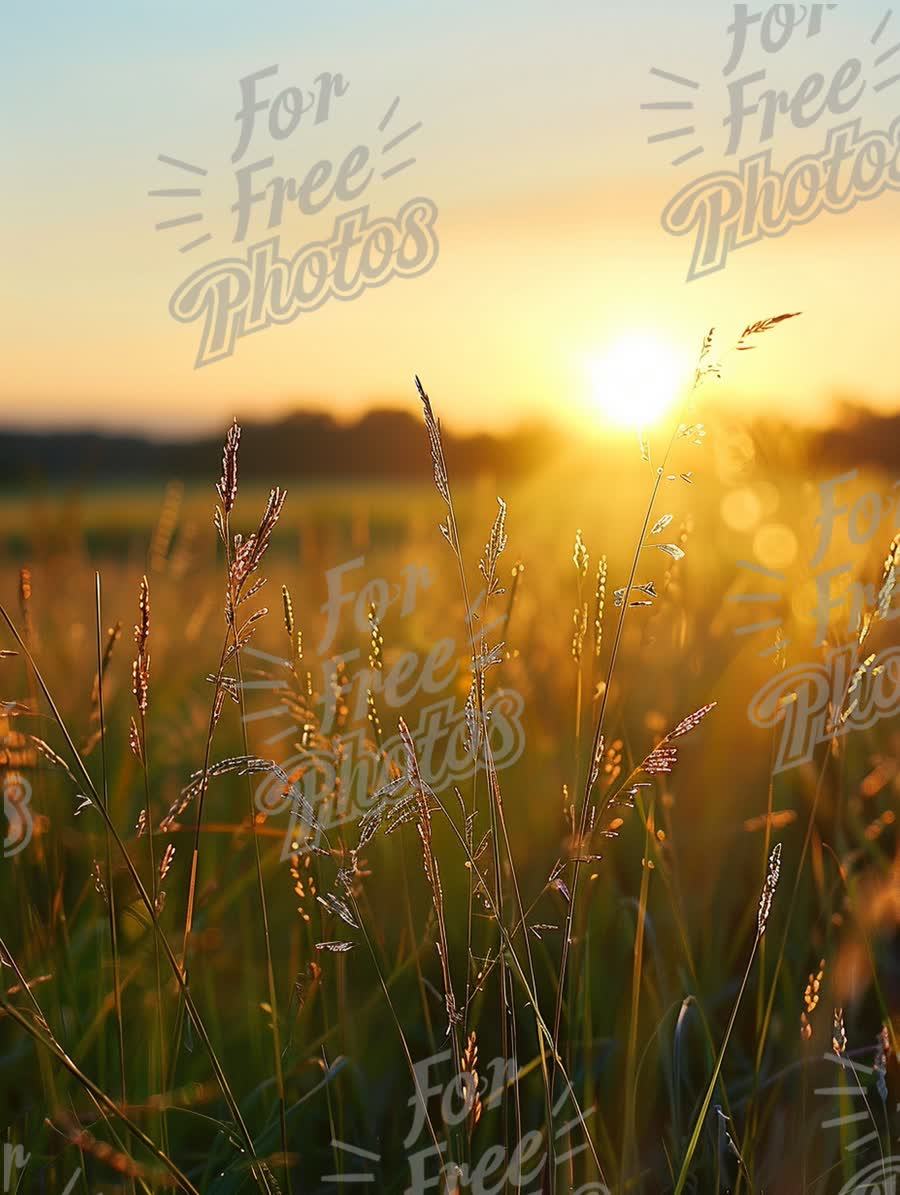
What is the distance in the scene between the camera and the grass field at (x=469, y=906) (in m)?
1.09

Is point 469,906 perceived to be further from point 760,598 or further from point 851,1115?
point 760,598

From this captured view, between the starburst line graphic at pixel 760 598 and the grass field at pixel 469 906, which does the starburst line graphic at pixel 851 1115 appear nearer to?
the grass field at pixel 469 906

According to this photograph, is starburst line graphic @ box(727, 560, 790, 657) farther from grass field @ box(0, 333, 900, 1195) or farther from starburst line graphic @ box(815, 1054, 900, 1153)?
starburst line graphic @ box(815, 1054, 900, 1153)

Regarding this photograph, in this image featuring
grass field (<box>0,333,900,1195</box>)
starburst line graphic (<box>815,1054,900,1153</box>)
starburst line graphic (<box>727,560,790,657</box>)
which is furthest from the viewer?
starburst line graphic (<box>727,560,790,657</box>)

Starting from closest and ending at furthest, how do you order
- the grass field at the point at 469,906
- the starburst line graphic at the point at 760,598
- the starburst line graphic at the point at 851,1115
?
the grass field at the point at 469,906 → the starburst line graphic at the point at 851,1115 → the starburst line graphic at the point at 760,598

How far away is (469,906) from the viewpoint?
3.34 feet

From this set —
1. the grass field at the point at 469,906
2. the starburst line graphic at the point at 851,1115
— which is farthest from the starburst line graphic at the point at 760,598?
the starburst line graphic at the point at 851,1115

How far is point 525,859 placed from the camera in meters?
1.99

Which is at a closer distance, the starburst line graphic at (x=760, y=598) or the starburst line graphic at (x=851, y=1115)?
the starburst line graphic at (x=851, y=1115)

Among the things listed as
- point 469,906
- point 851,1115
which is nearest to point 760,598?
point 851,1115

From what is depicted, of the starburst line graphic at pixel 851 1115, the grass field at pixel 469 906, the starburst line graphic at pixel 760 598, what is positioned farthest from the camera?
the starburst line graphic at pixel 760 598

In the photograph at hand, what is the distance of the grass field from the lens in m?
1.09

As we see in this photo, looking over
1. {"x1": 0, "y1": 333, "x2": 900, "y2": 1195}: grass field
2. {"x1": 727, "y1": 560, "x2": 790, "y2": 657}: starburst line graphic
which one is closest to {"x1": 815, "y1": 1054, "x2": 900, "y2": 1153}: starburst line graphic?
{"x1": 0, "y1": 333, "x2": 900, "y2": 1195}: grass field

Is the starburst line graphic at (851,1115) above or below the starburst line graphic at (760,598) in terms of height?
below
